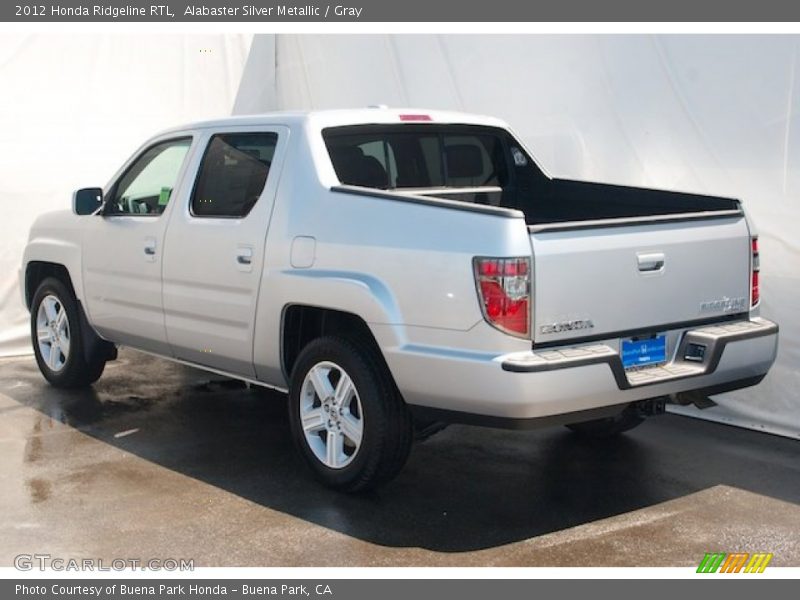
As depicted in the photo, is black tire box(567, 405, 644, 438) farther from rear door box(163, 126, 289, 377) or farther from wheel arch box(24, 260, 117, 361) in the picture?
wheel arch box(24, 260, 117, 361)

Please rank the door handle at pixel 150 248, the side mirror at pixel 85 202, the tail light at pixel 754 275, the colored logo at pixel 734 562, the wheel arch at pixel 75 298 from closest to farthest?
the colored logo at pixel 734 562
the tail light at pixel 754 275
the door handle at pixel 150 248
the side mirror at pixel 85 202
the wheel arch at pixel 75 298

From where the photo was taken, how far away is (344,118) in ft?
19.6

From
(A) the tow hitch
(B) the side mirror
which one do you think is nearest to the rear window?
(A) the tow hitch

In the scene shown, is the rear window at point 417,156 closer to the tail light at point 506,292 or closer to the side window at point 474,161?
the side window at point 474,161

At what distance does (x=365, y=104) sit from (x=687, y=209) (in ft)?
15.4

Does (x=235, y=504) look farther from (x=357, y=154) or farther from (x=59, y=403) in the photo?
(x=59, y=403)

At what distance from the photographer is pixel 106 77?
399 inches

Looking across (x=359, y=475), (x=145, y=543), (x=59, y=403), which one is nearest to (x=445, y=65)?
(x=59, y=403)

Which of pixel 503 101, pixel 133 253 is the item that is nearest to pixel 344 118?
pixel 133 253

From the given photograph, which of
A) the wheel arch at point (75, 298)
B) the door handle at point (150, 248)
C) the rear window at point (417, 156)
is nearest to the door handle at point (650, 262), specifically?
the rear window at point (417, 156)

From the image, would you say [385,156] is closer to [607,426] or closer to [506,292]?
[506,292]

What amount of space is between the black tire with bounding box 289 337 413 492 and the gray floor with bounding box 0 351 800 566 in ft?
0.47

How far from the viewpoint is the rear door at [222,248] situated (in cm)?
591

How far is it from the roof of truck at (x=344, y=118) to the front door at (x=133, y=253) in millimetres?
476
